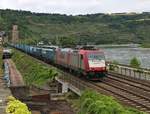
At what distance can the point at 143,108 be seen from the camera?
27234 millimetres

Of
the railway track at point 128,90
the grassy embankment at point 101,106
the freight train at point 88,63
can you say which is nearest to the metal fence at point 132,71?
the railway track at point 128,90

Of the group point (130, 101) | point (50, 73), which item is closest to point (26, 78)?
point (50, 73)

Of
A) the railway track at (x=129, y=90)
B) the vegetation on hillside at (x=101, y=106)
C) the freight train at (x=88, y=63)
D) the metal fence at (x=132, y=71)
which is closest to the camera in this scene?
the vegetation on hillside at (x=101, y=106)

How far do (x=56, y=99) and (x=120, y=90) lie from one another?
5.31 meters

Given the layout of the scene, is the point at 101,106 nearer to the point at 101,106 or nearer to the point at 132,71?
the point at 101,106

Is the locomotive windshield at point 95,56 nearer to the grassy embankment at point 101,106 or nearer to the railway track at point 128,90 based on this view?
the railway track at point 128,90

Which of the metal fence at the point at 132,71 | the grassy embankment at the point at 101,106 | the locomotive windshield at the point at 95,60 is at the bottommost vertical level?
the metal fence at the point at 132,71

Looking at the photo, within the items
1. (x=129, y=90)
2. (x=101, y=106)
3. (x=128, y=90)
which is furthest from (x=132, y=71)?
(x=101, y=106)

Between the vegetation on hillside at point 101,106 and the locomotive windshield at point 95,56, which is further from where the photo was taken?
the locomotive windshield at point 95,56

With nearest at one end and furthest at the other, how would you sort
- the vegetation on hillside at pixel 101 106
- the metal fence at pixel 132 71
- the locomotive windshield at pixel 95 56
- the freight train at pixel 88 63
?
the vegetation on hillside at pixel 101 106
the freight train at pixel 88 63
the locomotive windshield at pixel 95 56
the metal fence at pixel 132 71

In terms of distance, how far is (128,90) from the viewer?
35.6 meters

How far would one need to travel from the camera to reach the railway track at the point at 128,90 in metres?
29.1

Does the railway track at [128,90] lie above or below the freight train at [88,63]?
below

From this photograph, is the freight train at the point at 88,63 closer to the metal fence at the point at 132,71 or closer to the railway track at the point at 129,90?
the railway track at the point at 129,90
